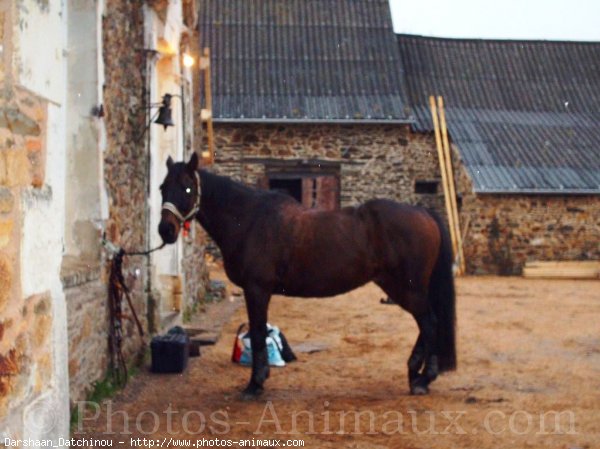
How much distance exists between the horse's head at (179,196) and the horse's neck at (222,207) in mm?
109

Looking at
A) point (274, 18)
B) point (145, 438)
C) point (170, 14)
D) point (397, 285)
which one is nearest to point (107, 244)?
point (145, 438)

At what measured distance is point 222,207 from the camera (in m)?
6.68

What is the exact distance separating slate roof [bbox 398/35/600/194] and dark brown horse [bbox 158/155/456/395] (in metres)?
12.4

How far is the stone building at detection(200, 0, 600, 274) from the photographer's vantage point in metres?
19.1

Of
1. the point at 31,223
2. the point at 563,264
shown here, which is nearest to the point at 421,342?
the point at 31,223

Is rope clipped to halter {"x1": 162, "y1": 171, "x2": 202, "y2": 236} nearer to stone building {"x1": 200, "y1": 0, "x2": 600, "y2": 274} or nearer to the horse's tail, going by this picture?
the horse's tail

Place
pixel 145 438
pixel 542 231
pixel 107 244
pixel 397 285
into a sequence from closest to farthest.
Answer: pixel 145 438 → pixel 107 244 → pixel 397 285 → pixel 542 231

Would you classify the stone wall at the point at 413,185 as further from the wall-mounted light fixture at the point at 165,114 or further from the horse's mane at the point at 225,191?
the horse's mane at the point at 225,191

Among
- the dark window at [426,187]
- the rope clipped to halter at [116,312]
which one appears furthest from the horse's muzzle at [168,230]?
the dark window at [426,187]

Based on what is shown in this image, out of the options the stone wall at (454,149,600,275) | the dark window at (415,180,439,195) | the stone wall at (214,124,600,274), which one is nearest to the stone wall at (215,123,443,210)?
the stone wall at (214,124,600,274)

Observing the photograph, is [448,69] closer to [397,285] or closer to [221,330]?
[221,330]

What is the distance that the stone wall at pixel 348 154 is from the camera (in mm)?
19797

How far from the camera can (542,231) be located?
62.5ft

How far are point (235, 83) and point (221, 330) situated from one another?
1186cm
